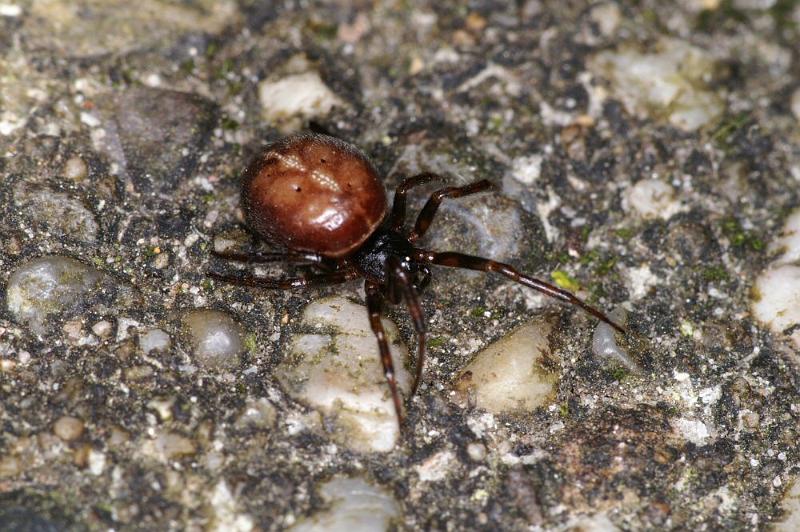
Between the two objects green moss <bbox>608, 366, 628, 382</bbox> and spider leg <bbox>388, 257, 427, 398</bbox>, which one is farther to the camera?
green moss <bbox>608, 366, 628, 382</bbox>

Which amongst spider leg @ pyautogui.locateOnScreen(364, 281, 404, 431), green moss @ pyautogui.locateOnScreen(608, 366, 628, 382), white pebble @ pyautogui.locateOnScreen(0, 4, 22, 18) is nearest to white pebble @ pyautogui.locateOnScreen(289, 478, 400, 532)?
spider leg @ pyautogui.locateOnScreen(364, 281, 404, 431)

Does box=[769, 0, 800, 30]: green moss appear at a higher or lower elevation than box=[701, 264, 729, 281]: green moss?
higher

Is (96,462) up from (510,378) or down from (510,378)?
down

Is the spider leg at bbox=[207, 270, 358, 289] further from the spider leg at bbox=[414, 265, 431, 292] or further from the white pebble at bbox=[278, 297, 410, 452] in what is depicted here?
the spider leg at bbox=[414, 265, 431, 292]

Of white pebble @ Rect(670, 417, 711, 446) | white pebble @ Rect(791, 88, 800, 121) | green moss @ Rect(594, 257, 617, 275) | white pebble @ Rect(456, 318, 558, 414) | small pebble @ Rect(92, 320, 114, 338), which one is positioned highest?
white pebble @ Rect(791, 88, 800, 121)

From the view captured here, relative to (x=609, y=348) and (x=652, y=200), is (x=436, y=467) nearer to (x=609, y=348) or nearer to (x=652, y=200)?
(x=609, y=348)

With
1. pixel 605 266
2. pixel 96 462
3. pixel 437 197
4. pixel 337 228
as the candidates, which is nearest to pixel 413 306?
pixel 337 228

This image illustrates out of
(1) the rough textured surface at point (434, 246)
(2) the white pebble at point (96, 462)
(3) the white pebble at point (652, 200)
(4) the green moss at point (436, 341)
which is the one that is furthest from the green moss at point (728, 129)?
(2) the white pebble at point (96, 462)
